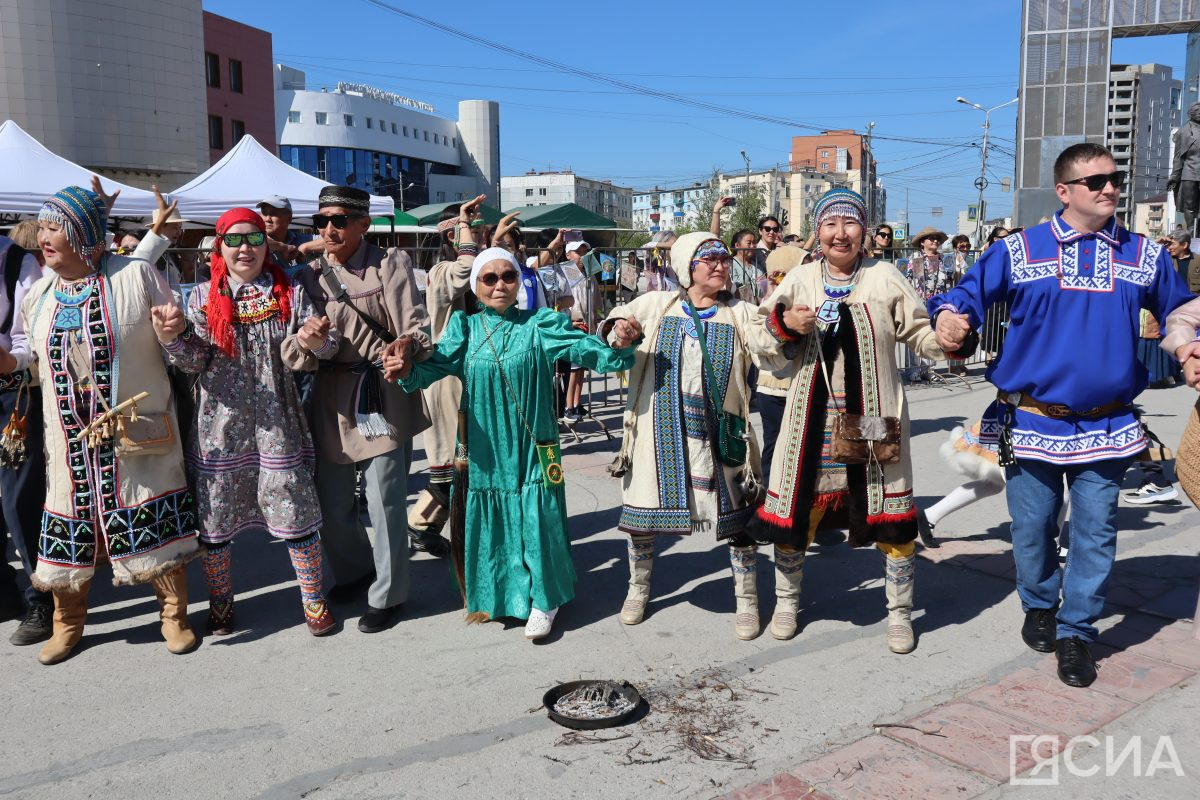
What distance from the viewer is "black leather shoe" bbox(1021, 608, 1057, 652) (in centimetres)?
398

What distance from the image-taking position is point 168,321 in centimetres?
388

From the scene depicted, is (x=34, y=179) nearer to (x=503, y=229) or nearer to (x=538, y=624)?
(x=503, y=229)

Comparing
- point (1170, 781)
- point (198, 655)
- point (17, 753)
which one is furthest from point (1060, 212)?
point (17, 753)

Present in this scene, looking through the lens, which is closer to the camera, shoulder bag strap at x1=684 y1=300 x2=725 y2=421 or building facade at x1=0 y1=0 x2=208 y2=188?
shoulder bag strap at x1=684 y1=300 x2=725 y2=421

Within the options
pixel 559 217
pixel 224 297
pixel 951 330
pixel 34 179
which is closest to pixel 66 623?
pixel 224 297

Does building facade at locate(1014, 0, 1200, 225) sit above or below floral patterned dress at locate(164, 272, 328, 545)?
above

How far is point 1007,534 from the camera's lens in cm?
572

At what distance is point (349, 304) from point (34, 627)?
6.93 ft

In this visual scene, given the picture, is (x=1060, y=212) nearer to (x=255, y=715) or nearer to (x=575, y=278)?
(x=255, y=715)

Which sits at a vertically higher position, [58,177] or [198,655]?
[58,177]

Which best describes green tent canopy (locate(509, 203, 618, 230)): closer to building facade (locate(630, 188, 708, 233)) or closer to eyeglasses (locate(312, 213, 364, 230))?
→ eyeglasses (locate(312, 213, 364, 230))

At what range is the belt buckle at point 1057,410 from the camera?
12.2 ft

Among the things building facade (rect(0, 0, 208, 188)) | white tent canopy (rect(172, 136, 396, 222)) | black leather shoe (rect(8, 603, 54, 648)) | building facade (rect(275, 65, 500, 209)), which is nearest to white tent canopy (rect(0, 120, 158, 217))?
white tent canopy (rect(172, 136, 396, 222))

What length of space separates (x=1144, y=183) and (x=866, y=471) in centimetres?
5463
